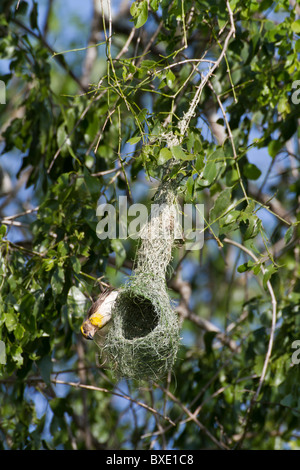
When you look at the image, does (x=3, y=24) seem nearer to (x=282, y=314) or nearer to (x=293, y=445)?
(x=282, y=314)

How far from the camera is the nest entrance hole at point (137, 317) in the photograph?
259 centimetres

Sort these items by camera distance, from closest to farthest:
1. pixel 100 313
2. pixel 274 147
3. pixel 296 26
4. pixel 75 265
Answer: pixel 100 313
pixel 75 265
pixel 296 26
pixel 274 147

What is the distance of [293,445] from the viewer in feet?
14.2

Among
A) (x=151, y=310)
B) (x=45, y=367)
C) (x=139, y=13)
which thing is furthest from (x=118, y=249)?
(x=139, y=13)

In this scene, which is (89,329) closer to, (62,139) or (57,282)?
(57,282)

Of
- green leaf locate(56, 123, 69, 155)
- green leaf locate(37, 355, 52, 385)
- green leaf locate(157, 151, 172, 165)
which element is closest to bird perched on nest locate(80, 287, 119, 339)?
green leaf locate(37, 355, 52, 385)

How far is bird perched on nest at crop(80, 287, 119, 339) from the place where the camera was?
2629 mm

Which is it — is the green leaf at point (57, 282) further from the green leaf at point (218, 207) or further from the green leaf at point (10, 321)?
the green leaf at point (218, 207)

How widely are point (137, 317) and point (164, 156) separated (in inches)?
24.9

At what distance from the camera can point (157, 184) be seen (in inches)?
122

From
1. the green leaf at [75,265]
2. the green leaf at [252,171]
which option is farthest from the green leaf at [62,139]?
the green leaf at [252,171]

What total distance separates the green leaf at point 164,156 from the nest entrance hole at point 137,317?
475mm

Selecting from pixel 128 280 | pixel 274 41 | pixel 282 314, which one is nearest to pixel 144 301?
pixel 128 280

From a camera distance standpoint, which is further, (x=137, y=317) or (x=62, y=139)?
(x=62, y=139)
